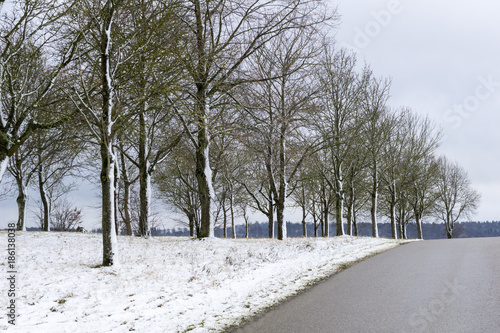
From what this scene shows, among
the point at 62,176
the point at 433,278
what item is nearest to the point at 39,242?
the point at 433,278

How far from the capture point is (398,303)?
247 inches

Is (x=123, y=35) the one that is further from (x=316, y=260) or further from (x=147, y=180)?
(x=316, y=260)

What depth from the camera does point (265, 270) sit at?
9.57 meters

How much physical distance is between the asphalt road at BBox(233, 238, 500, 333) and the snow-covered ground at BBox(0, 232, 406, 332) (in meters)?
0.63

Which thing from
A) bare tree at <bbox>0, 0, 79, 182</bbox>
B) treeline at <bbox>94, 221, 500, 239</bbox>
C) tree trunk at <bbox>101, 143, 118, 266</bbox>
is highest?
bare tree at <bbox>0, 0, 79, 182</bbox>

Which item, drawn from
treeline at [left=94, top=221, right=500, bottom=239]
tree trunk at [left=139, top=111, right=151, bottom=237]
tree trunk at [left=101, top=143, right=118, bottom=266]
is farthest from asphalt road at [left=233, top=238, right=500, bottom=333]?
treeline at [left=94, top=221, right=500, bottom=239]

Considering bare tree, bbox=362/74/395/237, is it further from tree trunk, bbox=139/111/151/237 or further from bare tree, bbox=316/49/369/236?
tree trunk, bbox=139/111/151/237

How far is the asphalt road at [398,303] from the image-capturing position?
5.23 metres

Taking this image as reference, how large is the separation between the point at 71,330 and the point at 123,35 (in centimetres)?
891

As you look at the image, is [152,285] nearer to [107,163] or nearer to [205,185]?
[107,163]

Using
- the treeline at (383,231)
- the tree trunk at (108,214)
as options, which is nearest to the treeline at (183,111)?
the tree trunk at (108,214)

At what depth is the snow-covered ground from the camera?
19.5ft

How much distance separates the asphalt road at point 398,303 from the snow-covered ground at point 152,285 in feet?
2.08

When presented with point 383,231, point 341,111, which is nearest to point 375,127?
point 341,111
